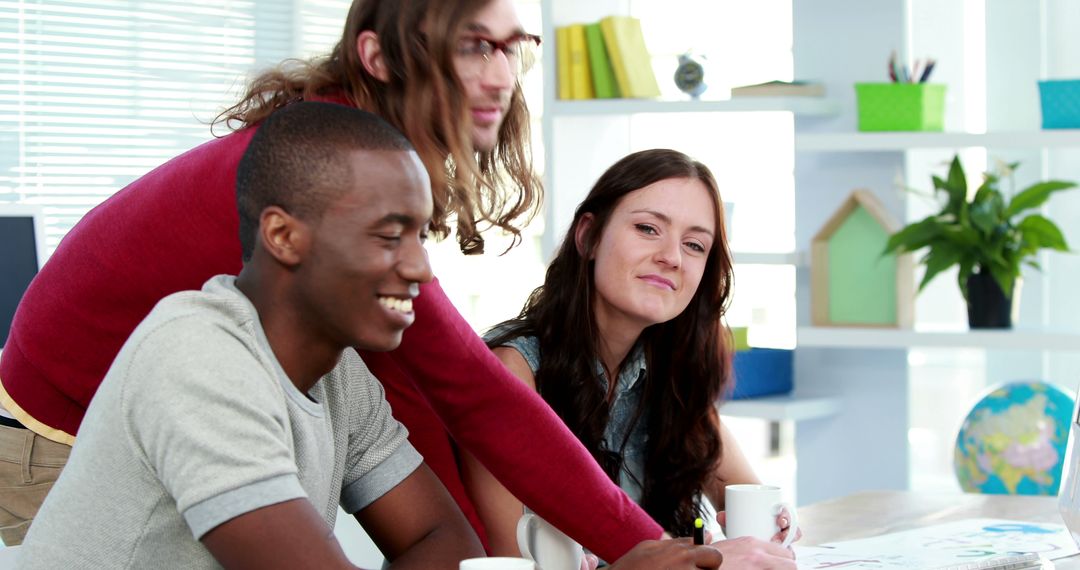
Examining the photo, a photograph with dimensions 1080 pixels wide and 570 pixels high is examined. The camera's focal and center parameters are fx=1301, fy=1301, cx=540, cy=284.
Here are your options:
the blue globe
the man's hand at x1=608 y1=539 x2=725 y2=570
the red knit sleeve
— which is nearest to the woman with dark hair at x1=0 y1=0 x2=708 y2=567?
the red knit sleeve

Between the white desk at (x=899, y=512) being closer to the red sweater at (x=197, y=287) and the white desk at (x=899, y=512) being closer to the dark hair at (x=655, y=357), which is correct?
the dark hair at (x=655, y=357)

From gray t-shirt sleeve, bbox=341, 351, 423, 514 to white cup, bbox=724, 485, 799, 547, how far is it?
16.4 inches

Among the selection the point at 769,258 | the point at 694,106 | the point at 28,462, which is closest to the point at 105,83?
the point at 694,106

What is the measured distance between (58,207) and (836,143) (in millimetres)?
2024

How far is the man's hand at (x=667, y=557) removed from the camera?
123cm

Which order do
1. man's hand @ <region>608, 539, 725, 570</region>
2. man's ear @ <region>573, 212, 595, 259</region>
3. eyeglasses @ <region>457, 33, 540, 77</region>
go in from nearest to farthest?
1. man's hand @ <region>608, 539, 725, 570</region>
2. eyeglasses @ <region>457, 33, 540, 77</region>
3. man's ear @ <region>573, 212, 595, 259</region>

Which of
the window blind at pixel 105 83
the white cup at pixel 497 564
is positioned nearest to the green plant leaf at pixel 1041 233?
the window blind at pixel 105 83

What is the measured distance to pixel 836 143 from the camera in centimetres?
322

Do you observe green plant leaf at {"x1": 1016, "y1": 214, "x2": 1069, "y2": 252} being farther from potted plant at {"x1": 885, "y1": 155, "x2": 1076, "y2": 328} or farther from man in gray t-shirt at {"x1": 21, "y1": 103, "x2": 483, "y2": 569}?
man in gray t-shirt at {"x1": 21, "y1": 103, "x2": 483, "y2": 569}

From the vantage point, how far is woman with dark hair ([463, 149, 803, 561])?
6.24 ft

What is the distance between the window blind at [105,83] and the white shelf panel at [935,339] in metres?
1.57

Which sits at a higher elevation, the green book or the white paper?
the green book

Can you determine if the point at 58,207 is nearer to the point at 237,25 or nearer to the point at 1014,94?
the point at 237,25

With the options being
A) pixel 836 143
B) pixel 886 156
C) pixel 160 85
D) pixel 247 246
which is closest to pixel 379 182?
pixel 247 246
